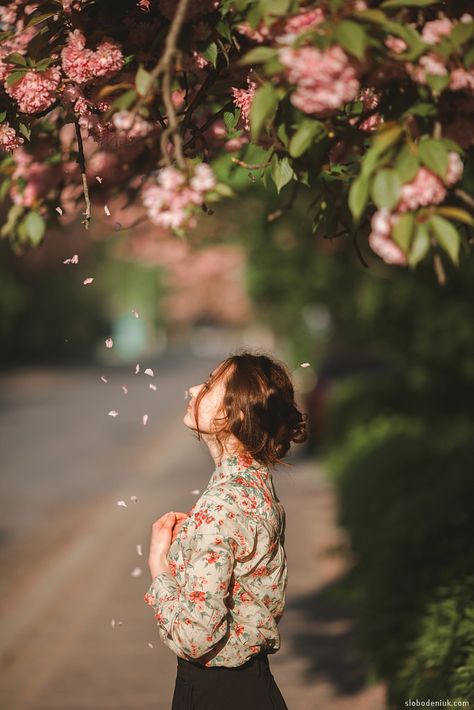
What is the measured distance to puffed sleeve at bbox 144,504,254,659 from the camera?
94.6 inches

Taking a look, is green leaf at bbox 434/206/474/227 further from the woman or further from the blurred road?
Result: the blurred road

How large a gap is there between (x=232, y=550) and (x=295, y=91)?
4.05 ft

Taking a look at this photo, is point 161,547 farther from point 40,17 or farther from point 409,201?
point 40,17

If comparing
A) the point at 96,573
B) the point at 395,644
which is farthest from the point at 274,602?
the point at 96,573

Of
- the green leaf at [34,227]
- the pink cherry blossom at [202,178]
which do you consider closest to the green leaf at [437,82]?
the pink cherry blossom at [202,178]

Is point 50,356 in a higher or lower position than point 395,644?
lower

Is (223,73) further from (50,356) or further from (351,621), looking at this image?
(50,356)

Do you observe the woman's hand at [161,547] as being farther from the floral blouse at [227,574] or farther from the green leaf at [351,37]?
the green leaf at [351,37]

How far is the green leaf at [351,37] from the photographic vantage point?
76.0 inches

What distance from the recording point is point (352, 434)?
38.8 ft

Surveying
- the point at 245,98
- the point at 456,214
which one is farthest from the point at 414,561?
the point at 456,214

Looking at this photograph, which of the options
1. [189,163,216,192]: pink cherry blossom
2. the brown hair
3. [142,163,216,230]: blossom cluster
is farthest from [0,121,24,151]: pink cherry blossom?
the brown hair

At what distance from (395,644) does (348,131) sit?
3334 mm

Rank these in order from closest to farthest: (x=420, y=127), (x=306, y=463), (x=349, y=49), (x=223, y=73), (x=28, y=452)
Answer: (x=349, y=49) < (x=420, y=127) < (x=223, y=73) < (x=306, y=463) < (x=28, y=452)
